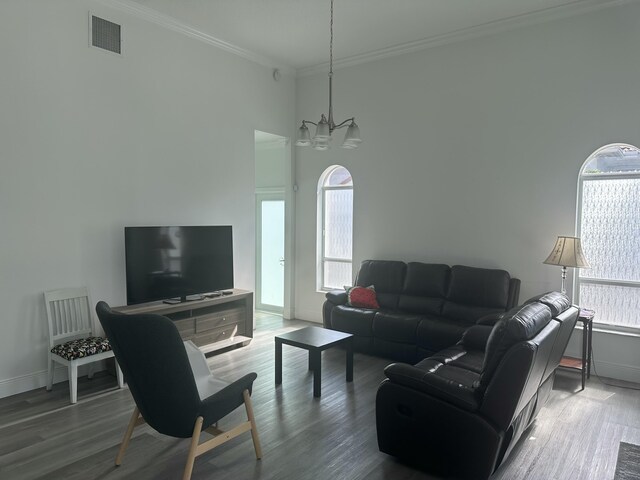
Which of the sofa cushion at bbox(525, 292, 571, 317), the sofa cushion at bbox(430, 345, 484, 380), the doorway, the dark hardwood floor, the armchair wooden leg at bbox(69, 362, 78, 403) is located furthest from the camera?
the doorway

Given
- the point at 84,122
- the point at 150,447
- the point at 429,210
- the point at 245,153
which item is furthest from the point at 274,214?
the point at 150,447

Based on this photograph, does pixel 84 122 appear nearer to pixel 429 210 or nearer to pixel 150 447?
pixel 150 447

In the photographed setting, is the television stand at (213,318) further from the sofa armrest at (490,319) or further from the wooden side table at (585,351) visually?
the wooden side table at (585,351)

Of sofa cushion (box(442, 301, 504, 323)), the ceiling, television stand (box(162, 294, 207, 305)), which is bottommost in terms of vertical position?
sofa cushion (box(442, 301, 504, 323))

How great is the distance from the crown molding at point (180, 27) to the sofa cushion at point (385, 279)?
3111 mm

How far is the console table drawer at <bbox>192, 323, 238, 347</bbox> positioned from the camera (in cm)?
483

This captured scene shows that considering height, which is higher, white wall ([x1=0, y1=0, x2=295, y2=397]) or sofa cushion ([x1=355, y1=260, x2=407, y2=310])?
white wall ([x1=0, y1=0, x2=295, y2=397])

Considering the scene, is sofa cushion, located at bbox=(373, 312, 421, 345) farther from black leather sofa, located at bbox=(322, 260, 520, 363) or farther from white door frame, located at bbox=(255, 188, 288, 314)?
white door frame, located at bbox=(255, 188, 288, 314)

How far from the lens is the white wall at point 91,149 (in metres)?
3.82

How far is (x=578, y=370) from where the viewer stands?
428 cm

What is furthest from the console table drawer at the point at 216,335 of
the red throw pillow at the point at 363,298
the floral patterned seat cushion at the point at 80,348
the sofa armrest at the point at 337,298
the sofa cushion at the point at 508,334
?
the sofa cushion at the point at 508,334

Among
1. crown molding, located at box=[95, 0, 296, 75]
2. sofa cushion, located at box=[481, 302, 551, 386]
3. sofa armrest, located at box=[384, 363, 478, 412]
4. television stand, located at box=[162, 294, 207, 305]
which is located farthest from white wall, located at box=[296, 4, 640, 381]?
sofa armrest, located at box=[384, 363, 478, 412]

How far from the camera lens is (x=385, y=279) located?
17.9 feet

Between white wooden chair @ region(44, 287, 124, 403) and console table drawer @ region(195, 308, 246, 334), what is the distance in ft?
3.18
